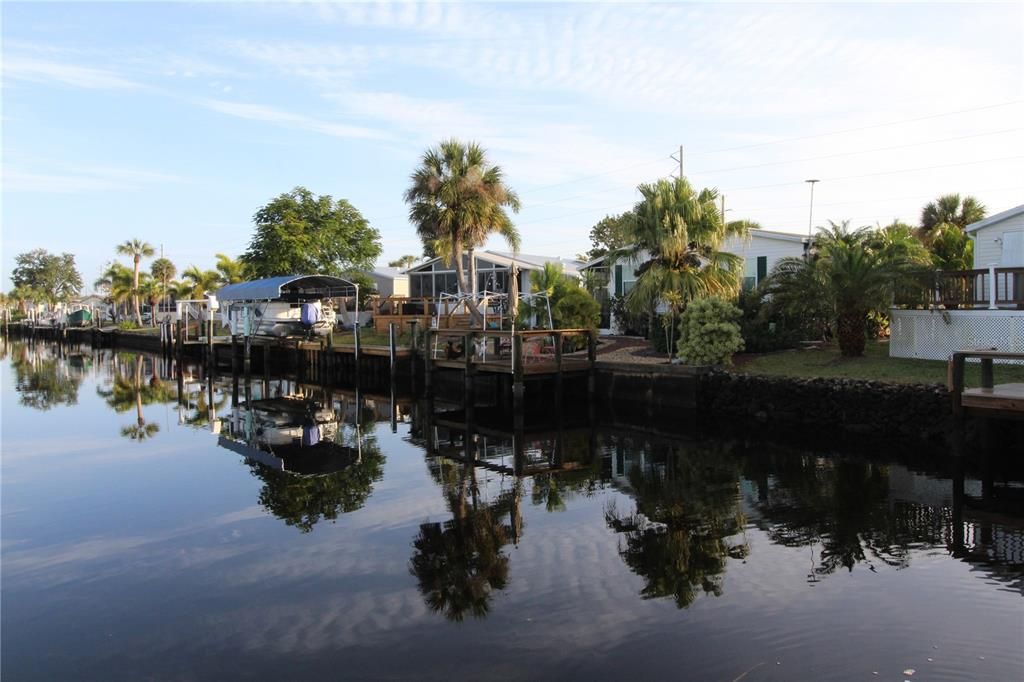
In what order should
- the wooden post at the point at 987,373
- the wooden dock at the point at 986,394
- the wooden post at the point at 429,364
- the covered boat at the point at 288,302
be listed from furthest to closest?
the covered boat at the point at 288,302
the wooden post at the point at 429,364
the wooden post at the point at 987,373
the wooden dock at the point at 986,394

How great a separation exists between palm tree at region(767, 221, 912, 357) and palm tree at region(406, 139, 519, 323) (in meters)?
13.2

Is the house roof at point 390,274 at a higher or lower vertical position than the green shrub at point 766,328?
higher

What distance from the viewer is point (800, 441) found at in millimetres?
17078

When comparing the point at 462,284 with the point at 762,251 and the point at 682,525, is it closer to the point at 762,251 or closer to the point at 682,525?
the point at 762,251

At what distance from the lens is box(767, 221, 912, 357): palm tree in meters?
19.4

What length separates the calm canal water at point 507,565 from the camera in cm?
713

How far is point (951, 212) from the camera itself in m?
36.4

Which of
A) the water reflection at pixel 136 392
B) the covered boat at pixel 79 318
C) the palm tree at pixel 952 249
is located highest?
the palm tree at pixel 952 249

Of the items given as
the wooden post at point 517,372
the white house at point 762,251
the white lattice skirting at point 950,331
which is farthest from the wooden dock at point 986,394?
the white house at point 762,251

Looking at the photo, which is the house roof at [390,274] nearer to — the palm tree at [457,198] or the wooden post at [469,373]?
the palm tree at [457,198]

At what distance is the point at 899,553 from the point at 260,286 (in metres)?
32.5

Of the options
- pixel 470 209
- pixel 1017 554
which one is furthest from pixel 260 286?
pixel 1017 554

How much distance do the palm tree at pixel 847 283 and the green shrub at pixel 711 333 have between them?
1733 mm

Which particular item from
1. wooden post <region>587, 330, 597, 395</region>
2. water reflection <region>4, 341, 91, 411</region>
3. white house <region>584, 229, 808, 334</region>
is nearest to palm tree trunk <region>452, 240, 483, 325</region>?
white house <region>584, 229, 808, 334</region>
